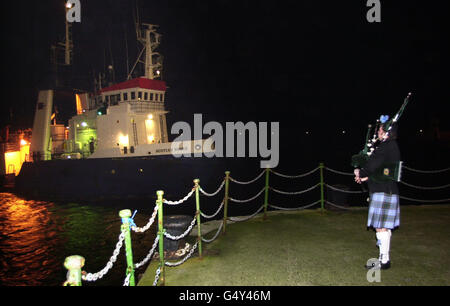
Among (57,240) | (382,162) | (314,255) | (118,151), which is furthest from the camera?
(118,151)

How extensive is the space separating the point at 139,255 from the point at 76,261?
23.2 ft

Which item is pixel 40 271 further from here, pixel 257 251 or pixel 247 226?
pixel 257 251

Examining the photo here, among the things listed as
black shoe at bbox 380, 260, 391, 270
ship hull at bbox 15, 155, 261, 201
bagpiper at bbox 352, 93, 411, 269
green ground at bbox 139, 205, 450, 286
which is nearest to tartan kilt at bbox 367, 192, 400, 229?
bagpiper at bbox 352, 93, 411, 269

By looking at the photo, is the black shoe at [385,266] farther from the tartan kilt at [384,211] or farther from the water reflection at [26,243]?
the water reflection at [26,243]

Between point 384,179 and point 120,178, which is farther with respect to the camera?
point 120,178

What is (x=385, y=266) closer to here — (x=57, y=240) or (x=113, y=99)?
(x=57, y=240)

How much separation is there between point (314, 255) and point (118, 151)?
1739 centimetres

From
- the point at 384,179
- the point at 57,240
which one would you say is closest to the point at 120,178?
the point at 57,240

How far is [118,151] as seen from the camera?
64.9 ft

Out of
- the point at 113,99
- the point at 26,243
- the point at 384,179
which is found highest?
the point at 113,99

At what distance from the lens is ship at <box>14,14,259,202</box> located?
1811 cm

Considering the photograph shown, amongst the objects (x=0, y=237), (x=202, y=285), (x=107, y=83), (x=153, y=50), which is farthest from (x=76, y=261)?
(x=107, y=83)

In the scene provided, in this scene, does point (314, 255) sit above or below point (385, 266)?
below

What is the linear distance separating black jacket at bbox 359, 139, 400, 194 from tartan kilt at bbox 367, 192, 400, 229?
0.09 meters
